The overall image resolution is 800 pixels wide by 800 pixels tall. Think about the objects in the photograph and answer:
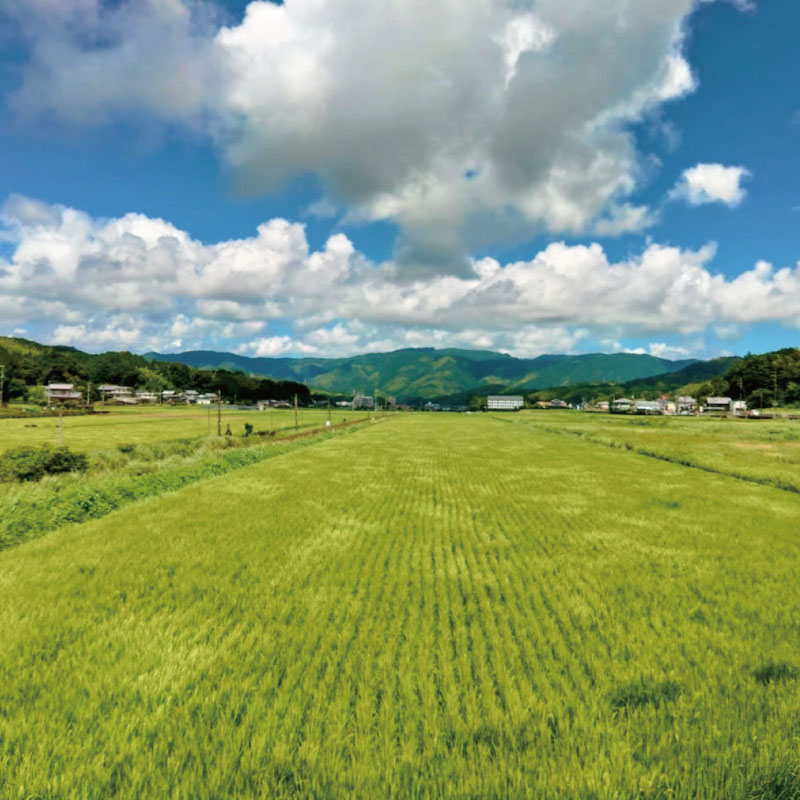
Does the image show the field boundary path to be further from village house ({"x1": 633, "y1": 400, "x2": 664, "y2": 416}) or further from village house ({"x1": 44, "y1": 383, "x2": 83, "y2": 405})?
village house ({"x1": 44, "y1": 383, "x2": 83, "y2": 405})

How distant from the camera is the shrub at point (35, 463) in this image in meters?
22.5

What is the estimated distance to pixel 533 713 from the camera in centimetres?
491

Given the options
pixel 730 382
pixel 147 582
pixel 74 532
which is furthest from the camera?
pixel 730 382

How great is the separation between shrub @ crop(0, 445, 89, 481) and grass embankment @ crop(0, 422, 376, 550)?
4.68 ft

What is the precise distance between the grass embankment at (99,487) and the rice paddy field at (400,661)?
151 centimetres

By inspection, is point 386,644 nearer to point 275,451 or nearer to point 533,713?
point 533,713

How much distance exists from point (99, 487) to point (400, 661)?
1849cm

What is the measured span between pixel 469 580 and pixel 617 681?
4073 mm

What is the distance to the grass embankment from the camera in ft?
47.4

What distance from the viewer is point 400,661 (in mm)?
5992

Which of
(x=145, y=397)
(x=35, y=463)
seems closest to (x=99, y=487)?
(x=35, y=463)

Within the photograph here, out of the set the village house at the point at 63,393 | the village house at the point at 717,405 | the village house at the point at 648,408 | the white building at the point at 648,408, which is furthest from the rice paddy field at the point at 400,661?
the white building at the point at 648,408

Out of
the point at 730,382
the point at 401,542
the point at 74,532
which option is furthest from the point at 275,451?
the point at 730,382

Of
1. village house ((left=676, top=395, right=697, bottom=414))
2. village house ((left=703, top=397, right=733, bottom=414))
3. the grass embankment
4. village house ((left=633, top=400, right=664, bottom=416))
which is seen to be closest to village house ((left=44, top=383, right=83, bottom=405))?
the grass embankment
